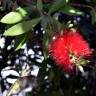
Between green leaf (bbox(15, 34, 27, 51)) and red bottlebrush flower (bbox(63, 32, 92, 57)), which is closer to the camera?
red bottlebrush flower (bbox(63, 32, 92, 57))

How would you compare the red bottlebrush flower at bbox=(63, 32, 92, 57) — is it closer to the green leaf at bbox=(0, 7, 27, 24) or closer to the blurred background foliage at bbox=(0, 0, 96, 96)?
the blurred background foliage at bbox=(0, 0, 96, 96)

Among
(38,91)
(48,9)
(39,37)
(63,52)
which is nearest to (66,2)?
(48,9)

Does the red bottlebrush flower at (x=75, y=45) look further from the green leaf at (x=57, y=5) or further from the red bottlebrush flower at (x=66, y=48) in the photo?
the green leaf at (x=57, y=5)

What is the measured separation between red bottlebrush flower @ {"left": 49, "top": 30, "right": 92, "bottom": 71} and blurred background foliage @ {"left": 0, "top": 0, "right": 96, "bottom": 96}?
58mm

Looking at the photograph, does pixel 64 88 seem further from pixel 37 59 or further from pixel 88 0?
pixel 88 0

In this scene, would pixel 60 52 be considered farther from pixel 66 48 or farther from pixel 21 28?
pixel 21 28

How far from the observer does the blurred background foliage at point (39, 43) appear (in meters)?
1.34

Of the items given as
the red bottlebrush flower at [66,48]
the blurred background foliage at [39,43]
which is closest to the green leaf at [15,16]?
the blurred background foliage at [39,43]

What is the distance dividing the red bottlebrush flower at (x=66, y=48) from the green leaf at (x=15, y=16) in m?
0.15

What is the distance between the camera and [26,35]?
1.42 meters

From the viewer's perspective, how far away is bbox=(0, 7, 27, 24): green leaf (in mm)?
1328

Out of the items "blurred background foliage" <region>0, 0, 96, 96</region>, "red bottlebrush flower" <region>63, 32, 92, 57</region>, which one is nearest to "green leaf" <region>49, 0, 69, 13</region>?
"blurred background foliage" <region>0, 0, 96, 96</region>

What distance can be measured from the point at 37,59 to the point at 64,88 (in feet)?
0.93

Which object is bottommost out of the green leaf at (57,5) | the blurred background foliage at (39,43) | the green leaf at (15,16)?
the blurred background foliage at (39,43)
